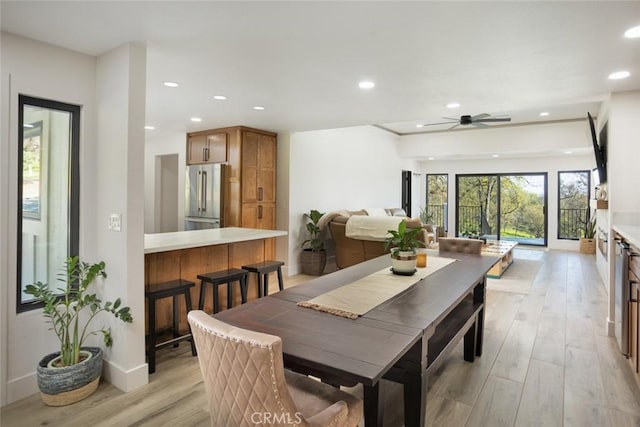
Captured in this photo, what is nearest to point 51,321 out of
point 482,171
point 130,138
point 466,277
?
point 130,138

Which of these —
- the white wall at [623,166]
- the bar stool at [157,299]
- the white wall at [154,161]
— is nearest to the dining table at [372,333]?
the bar stool at [157,299]

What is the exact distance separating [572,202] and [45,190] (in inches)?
412

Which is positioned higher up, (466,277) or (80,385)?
(466,277)

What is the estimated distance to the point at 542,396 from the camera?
2369 millimetres

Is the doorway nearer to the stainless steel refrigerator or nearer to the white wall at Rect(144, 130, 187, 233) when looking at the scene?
the white wall at Rect(144, 130, 187, 233)

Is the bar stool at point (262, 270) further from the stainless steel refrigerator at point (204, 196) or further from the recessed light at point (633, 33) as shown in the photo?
the recessed light at point (633, 33)

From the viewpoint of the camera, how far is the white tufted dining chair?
112cm

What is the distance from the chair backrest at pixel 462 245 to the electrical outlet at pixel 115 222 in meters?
2.81

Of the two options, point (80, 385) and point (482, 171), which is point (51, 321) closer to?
point (80, 385)

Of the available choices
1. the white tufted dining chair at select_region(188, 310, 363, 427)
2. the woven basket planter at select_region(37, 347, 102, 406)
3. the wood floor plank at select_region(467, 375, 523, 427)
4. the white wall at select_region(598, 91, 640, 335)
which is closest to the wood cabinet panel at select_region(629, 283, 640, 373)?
the wood floor plank at select_region(467, 375, 523, 427)

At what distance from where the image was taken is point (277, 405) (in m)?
1.16

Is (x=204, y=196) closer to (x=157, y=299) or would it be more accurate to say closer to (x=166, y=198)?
(x=166, y=198)

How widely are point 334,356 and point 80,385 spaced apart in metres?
1.98

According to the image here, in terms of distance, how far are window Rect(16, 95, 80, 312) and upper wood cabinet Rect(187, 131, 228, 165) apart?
310cm
